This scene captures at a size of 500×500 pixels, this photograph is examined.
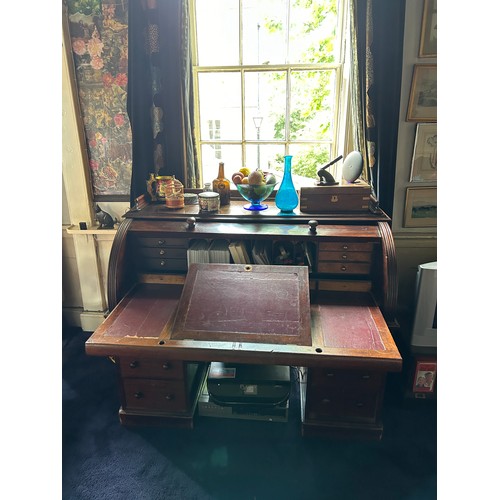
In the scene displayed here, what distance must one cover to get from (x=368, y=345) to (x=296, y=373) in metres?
0.85

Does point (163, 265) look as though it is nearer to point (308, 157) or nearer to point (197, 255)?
point (197, 255)

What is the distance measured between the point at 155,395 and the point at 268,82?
1.77 metres

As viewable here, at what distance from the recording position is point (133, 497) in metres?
1.41

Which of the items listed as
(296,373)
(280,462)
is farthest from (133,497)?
(296,373)

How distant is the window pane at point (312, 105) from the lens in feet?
6.81

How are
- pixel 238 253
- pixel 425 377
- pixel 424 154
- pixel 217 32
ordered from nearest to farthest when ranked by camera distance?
pixel 238 253
pixel 425 377
pixel 424 154
pixel 217 32

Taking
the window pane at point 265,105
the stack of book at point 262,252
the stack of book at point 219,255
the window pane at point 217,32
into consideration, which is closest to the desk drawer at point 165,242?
the stack of book at point 219,255

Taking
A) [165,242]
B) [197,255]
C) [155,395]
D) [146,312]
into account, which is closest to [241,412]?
[155,395]

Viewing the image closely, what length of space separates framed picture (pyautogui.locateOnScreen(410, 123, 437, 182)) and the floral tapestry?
1.58 meters

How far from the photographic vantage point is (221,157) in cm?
223

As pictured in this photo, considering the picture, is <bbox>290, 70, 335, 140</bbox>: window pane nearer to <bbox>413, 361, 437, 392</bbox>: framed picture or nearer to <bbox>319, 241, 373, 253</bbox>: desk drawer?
<bbox>319, 241, 373, 253</bbox>: desk drawer

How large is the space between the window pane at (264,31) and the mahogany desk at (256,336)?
3.10ft

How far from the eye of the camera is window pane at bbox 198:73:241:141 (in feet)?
6.95

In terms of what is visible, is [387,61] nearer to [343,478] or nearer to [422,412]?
[422,412]
